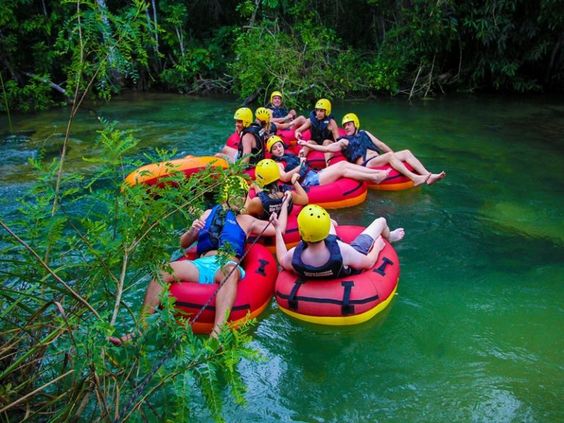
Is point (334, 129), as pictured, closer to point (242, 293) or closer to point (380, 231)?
point (380, 231)

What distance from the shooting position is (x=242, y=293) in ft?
14.0

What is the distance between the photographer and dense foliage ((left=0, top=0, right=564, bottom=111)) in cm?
1180

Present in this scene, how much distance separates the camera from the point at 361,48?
14734 millimetres

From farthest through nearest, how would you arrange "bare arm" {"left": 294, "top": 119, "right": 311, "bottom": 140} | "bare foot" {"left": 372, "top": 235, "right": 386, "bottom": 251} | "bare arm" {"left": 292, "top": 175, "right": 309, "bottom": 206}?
"bare arm" {"left": 294, "top": 119, "right": 311, "bottom": 140} < "bare arm" {"left": 292, "top": 175, "right": 309, "bottom": 206} < "bare foot" {"left": 372, "top": 235, "right": 386, "bottom": 251}

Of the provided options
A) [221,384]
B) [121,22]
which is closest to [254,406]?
[221,384]

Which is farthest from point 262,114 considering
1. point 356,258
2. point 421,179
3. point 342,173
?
point 356,258

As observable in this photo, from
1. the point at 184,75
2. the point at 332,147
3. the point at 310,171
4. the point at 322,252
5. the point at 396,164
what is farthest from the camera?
the point at 184,75

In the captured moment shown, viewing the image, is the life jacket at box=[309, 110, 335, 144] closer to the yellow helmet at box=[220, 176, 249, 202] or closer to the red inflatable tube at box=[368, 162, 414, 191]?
the red inflatable tube at box=[368, 162, 414, 191]

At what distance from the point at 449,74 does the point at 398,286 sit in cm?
1003

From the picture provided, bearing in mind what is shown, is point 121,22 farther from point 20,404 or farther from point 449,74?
point 449,74

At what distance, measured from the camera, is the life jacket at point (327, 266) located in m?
4.25

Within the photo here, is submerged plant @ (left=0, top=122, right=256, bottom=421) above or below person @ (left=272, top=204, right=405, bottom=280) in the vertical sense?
above

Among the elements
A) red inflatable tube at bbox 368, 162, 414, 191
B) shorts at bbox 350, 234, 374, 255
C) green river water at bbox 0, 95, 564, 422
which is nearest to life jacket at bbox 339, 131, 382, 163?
red inflatable tube at bbox 368, 162, 414, 191

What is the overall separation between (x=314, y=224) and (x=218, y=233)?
Result: 900mm
